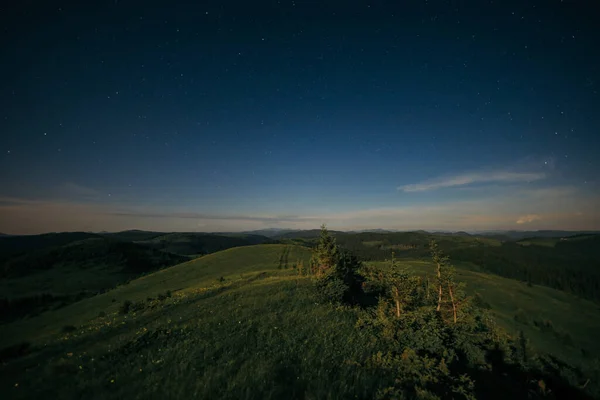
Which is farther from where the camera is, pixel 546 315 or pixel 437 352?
pixel 546 315

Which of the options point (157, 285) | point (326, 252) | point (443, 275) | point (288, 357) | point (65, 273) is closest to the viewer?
point (288, 357)

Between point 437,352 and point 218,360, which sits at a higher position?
point 218,360

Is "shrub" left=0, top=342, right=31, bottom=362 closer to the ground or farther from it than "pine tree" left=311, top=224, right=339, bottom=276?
closer to the ground

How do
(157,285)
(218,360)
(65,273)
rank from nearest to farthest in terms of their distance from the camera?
(218,360)
(157,285)
(65,273)

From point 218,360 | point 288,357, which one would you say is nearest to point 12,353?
point 218,360

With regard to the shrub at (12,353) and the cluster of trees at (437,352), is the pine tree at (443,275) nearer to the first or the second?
the cluster of trees at (437,352)

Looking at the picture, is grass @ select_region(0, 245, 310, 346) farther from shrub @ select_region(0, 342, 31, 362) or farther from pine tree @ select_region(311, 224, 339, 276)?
pine tree @ select_region(311, 224, 339, 276)

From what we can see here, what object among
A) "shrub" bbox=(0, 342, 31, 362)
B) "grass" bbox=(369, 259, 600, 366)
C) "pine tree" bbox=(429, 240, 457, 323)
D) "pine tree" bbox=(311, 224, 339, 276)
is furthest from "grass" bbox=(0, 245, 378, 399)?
"grass" bbox=(369, 259, 600, 366)

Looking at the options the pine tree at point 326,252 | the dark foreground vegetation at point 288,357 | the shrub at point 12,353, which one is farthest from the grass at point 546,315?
the shrub at point 12,353

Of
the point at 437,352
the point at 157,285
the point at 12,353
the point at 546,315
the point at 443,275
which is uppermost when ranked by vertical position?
the point at 443,275

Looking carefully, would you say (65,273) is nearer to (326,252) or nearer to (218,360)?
(326,252)

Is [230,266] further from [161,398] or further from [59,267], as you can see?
[59,267]

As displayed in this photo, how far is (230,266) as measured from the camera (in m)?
83.9

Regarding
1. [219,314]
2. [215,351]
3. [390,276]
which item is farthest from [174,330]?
[390,276]
